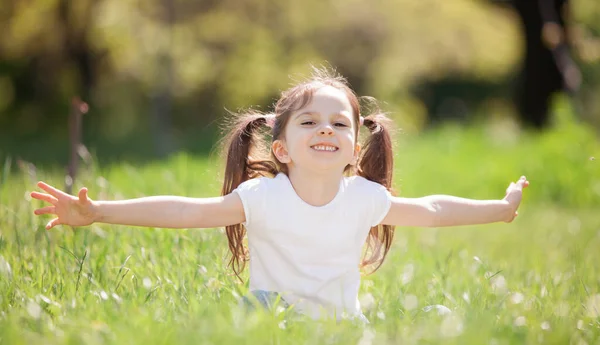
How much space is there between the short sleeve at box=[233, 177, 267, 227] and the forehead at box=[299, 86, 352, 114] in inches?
13.1

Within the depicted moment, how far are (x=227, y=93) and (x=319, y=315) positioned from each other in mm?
11234

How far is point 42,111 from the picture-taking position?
46.1 feet

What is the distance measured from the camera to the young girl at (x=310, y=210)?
2.81 m

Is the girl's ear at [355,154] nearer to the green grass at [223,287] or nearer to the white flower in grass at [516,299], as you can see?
the green grass at [223,287]

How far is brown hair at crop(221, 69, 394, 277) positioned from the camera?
308 cm

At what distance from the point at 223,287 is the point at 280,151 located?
1.74 ft

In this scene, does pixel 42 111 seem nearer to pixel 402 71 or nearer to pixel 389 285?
pixel 402 71

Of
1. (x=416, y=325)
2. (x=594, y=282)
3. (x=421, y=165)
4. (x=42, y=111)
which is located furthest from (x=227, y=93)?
(x=416, y=325)

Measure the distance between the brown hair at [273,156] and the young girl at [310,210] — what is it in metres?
0.02

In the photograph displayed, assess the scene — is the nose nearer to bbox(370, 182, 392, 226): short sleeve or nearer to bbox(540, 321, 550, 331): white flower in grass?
bbox(370, 182, 392, 226): short sleeve

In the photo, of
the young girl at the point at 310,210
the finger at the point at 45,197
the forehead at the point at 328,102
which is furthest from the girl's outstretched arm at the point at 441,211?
the finger at the point at 45,197

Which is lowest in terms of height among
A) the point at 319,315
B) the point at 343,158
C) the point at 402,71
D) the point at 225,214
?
the point at 402,71

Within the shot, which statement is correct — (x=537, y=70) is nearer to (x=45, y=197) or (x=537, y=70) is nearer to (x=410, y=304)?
(x=410, y=304)

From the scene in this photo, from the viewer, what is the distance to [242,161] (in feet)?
10.5
